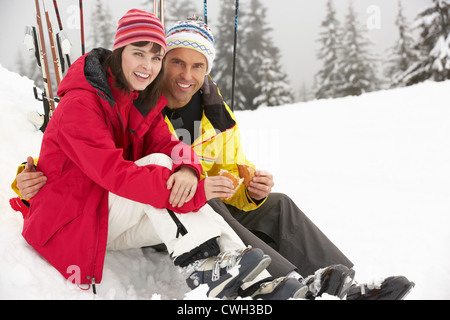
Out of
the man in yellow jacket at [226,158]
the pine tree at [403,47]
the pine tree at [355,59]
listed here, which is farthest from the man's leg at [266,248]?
the pine tree at [355,59]

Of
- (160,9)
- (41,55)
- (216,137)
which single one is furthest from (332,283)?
(41,55)

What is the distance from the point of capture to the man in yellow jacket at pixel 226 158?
91.4 inches

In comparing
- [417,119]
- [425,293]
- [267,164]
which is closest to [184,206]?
[425,293]

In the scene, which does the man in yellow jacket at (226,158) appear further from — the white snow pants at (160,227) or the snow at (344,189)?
the snow at (344,189)

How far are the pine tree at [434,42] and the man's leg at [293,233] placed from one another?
14545mm

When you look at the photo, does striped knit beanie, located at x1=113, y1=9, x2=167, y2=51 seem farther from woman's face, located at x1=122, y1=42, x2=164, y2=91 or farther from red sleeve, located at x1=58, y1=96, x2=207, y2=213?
red sleeve, located at x1=58, y1=96, x2=207, y2=213

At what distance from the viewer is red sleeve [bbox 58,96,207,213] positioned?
175 cm

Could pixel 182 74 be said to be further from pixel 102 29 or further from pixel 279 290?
pixel 102 29

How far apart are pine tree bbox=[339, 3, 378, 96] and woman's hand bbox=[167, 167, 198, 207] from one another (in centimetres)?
2027

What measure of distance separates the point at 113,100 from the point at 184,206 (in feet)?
2.25

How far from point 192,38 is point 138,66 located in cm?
67

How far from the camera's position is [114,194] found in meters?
1.89

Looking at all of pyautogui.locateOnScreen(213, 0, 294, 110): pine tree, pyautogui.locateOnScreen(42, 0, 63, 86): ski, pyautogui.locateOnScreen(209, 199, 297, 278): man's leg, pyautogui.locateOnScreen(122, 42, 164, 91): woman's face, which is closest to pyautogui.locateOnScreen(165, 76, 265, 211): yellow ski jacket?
pyautogui.locateOnScreen(209, 199, 297, 278): man's leg
